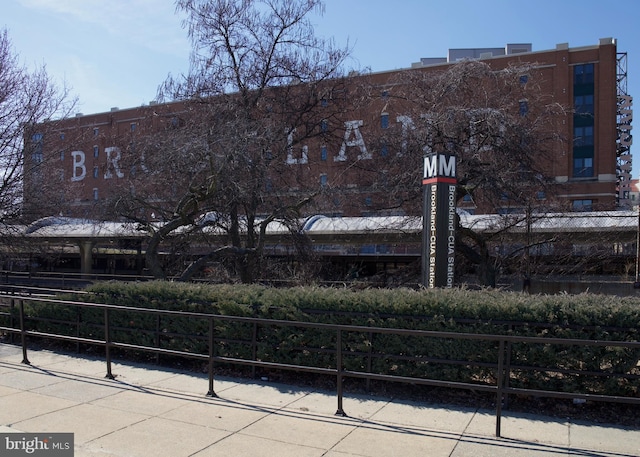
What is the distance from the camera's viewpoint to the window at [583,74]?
56031mm

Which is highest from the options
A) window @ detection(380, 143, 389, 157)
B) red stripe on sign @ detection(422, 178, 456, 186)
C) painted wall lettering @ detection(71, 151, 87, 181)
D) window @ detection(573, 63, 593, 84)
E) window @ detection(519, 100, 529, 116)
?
window @ detection(573, 63, 593, 84)

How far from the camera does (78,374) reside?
7.84 m

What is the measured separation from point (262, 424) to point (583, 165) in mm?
59156

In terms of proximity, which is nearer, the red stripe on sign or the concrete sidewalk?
the concrete sidewalk

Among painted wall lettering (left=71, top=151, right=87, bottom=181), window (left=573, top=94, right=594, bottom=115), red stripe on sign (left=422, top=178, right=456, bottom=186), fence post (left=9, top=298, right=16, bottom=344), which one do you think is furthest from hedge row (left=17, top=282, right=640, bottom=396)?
window (left=573, top=94, right=594, bottom=115)

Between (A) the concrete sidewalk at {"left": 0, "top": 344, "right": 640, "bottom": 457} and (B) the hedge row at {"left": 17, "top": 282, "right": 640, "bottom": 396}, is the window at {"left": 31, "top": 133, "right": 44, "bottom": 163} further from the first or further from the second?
(A) the concrete sidewalk at {"left": 0, "top": 344, "right": 640, "bottom": 457}

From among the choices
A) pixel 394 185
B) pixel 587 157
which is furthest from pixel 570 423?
pixel 587 157

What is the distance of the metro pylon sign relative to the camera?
905 cm

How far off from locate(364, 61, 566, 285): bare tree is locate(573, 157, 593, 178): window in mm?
44486

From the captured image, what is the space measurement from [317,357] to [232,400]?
1289 mm

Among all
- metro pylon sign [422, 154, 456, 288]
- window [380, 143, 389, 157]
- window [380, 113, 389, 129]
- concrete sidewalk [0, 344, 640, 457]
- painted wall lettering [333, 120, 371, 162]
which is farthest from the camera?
window [380, 113, 389, 129]

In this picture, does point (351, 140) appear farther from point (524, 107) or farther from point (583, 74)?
point (583, 74)

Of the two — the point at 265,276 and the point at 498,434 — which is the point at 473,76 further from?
the point at 498,434

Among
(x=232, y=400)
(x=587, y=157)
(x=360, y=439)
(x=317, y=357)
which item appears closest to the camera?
(x=360, y=439)
